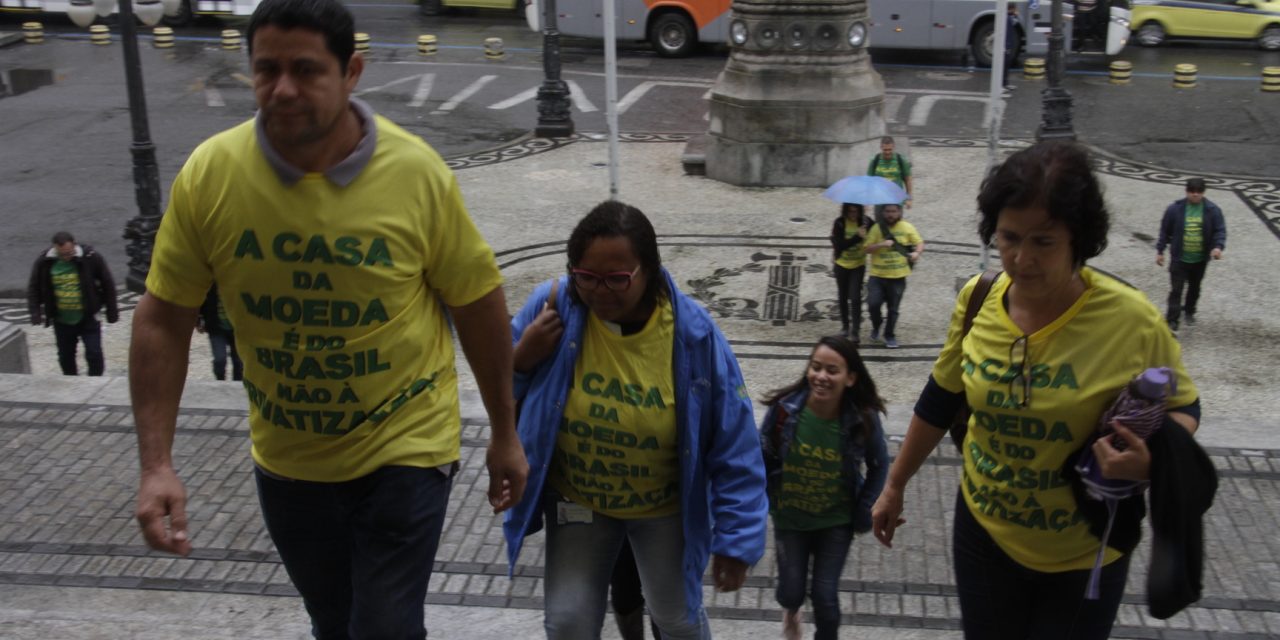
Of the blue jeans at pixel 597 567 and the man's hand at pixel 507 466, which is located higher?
the man's hand at pixel 507 466

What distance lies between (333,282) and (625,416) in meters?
1.08

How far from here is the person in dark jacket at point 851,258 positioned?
1041 cm

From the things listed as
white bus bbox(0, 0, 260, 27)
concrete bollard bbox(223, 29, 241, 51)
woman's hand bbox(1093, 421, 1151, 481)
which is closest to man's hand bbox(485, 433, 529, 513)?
woman's hand bbox(1093, 421, 1151, 481)

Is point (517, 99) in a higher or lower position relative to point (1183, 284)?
lower

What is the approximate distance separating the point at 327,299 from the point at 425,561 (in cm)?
70

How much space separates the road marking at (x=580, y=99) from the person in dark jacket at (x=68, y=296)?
11.0 meters

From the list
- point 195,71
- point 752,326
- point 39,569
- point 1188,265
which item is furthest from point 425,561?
point 195,71

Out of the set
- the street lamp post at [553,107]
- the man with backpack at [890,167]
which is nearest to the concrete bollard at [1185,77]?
the street lamp post at [553,107]

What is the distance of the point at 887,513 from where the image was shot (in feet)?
13.1

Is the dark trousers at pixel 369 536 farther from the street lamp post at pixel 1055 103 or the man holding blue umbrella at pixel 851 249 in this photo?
the street lamp post at pixel 1055 103

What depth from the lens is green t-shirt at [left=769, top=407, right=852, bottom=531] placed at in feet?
16.5

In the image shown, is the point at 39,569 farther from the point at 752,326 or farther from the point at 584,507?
the point at 752,326

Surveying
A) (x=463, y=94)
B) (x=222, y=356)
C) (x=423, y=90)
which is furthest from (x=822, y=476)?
(x=423, y=90)

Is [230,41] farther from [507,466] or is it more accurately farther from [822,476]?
[507,466]
